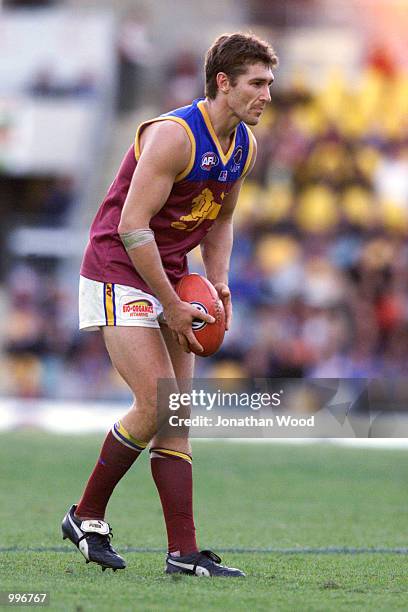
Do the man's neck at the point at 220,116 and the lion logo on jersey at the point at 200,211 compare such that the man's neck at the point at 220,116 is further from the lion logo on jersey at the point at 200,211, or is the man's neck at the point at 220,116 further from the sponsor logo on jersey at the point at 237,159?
the lion logo on jersey at the point at 200,211

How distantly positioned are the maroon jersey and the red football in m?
0.13

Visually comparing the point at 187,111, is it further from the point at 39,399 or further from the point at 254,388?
the point at 39,399

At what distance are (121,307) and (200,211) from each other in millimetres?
543

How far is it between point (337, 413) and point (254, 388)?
624 millimetres

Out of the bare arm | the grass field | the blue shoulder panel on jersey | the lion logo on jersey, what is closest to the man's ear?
the blue shoulder panel on jersey

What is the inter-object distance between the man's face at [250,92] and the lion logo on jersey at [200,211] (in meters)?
0.36

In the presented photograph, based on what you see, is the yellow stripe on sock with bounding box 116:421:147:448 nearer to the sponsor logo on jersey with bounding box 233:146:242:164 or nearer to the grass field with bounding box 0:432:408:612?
the grass field with bounding box 0:432:408:612

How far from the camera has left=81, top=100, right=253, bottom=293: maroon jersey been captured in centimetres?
517

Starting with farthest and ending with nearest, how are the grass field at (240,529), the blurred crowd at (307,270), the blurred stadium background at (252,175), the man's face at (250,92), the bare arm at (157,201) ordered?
the blurred stadium background at (252,175) < the blurred crowd at (307,270) < the man's face at (250,92) < the bare arm at (157,201) < the grass field at (240,529)

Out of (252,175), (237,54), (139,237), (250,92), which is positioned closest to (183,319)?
(139,237)

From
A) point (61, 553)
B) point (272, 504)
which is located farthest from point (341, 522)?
point (61, 553)

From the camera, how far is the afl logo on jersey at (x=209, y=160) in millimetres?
5172

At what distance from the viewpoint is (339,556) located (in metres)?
5.76

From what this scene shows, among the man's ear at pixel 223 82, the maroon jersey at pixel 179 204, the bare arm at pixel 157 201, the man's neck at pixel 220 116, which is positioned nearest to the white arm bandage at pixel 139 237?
the bare arm at pixel 157 201
